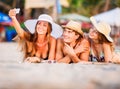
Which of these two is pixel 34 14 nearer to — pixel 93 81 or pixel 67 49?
pixel 67 49

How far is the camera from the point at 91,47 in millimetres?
4812

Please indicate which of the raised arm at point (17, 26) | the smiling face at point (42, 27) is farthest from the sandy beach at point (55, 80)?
the smiling face at point (42, 27)

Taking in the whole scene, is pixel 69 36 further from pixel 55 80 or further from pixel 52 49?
pixel 55 80

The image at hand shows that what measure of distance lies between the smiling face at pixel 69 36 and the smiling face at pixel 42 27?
22 centimetres

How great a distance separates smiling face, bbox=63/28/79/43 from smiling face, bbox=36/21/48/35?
215mm

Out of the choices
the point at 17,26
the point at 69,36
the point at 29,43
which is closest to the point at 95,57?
the point at 69,36

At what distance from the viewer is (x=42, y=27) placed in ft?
15.4

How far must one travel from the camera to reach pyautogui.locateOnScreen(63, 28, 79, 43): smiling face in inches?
182

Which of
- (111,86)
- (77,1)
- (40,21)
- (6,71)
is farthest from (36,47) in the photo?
(77,1)

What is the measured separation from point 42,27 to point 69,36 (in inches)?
12.3

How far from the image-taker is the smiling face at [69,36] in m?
4.62

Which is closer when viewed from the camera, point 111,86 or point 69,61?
point 111,86

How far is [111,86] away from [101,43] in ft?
9.56

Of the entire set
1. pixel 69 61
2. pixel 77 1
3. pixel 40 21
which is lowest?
pixel 69 61
